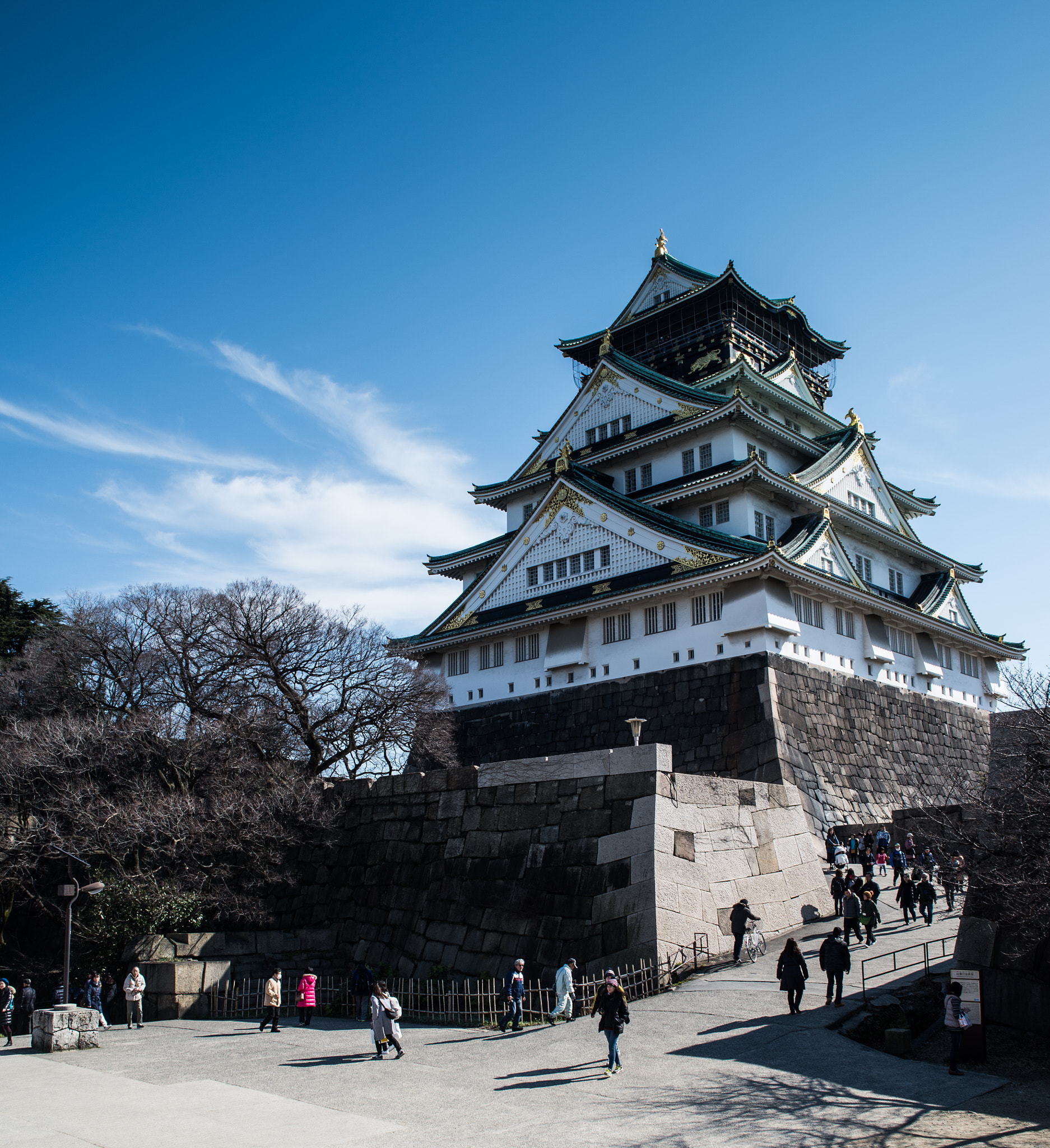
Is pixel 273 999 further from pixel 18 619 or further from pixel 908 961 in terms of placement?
pixel 18 619

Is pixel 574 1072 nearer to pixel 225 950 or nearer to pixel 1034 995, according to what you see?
pixel 1034 995

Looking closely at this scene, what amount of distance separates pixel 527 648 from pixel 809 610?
944 centimetres

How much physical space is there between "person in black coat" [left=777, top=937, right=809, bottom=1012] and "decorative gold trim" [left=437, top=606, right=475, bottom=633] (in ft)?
72.4

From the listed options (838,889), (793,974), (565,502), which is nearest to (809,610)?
(565,502)

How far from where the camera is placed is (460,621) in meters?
35.3

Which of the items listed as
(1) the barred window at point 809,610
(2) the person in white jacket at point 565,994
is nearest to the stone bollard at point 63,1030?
(2) the person in white jacket at point 565,994

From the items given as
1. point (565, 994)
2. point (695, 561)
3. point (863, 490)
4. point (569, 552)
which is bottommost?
point (565, 994)

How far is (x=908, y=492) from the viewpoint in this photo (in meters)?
42.2

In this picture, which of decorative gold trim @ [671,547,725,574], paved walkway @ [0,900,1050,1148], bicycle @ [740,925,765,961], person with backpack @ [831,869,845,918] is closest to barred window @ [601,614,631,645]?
decorative gold trim @ [671,547,725,574]

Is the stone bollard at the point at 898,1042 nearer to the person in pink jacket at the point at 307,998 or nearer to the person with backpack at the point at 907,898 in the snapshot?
the person with backpack at the point at 907,898

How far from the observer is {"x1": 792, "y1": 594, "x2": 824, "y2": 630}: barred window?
29.0 meters

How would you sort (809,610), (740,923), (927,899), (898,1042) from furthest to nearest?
(809,610), (927,899), (740,923), (898,1042)

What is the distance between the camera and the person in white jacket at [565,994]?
49.0ft

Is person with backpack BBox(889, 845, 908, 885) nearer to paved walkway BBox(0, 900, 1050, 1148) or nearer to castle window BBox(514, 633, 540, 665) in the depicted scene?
paved walkway BBox(0, 900, 1050, 1148)
